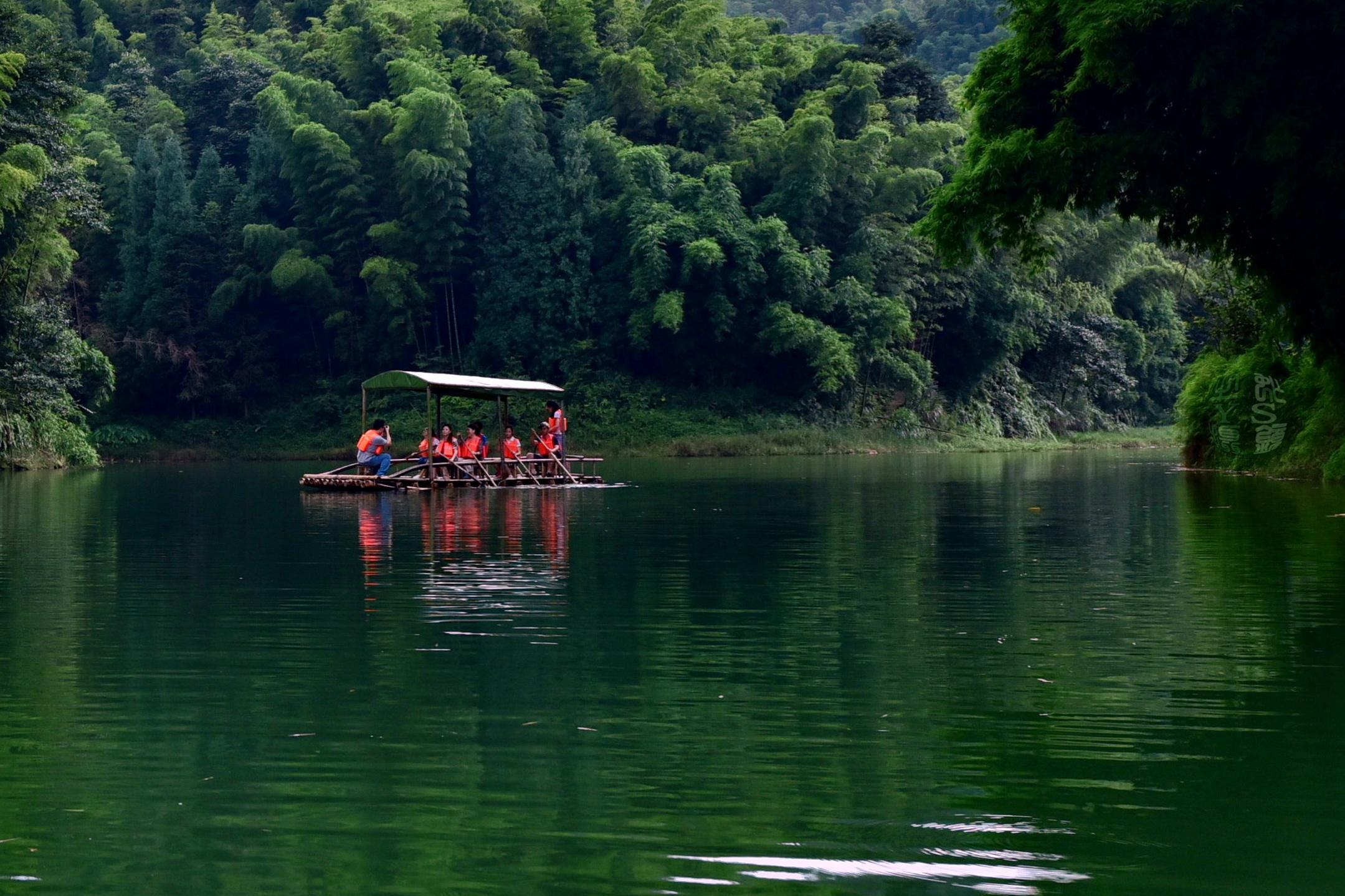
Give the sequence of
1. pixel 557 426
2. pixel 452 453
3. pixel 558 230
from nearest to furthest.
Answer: pixel 452 453 → pixel 557 426 → pixel 558 230

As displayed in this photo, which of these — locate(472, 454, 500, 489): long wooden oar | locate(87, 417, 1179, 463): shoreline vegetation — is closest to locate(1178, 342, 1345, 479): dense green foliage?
locate(472, 454, 500, 489): long wooden oar

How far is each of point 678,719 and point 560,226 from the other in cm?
4968

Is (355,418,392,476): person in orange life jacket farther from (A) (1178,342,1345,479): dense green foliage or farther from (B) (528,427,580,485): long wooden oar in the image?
(A) (1178,342,1345,479): dense green foliage

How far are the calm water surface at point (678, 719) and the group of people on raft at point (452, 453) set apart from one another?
12.6 m

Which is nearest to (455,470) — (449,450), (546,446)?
(449,450)

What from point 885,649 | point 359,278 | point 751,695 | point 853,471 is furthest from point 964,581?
A: point 359,278

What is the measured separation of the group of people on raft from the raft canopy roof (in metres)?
0.64

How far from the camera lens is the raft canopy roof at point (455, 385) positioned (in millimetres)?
28984

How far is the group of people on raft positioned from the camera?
29328 millimetres

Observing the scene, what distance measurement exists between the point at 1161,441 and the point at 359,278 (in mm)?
31504

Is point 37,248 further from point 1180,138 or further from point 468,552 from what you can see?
point 1180,138

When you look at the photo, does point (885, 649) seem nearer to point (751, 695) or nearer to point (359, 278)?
point (751, 695)

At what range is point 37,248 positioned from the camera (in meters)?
41.5

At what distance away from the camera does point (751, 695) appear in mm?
8312
